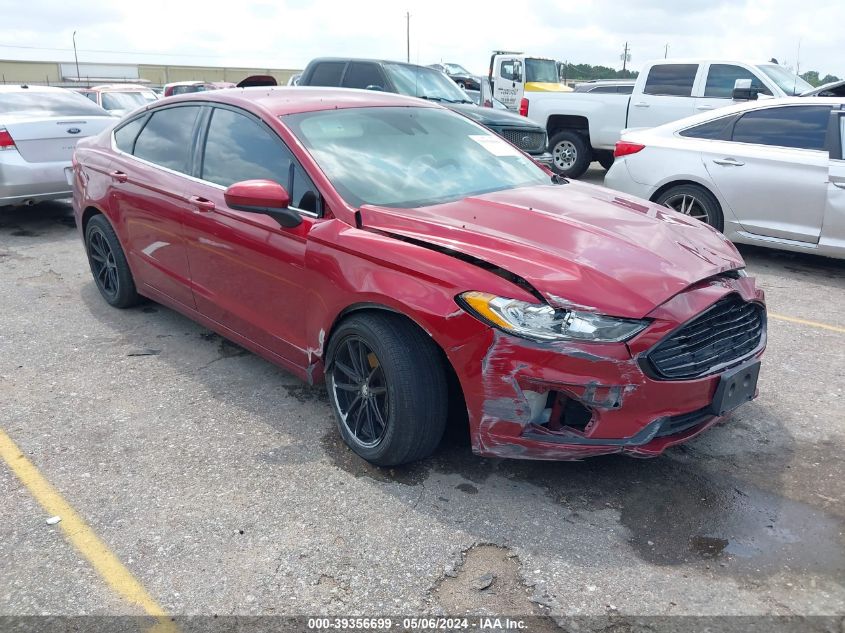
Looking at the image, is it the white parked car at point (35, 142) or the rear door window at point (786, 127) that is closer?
the rear door window at point (786, 127)

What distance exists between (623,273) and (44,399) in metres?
3.20

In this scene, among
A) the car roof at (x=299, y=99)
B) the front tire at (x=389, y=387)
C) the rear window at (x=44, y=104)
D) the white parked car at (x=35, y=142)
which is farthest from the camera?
the rear window at (x=44, y=104)

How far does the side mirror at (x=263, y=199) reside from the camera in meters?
3.30

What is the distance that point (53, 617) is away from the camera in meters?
2.41

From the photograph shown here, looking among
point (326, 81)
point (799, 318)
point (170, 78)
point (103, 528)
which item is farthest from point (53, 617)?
point (170, 78)

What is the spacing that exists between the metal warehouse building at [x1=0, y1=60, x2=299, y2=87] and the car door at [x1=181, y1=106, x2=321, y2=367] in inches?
2338

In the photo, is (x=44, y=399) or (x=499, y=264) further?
(x=44, y=399)

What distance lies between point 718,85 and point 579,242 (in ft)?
28.4

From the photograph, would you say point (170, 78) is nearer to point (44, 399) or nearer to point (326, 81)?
point (326, 81)

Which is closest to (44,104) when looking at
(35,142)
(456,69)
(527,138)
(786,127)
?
(35,142)

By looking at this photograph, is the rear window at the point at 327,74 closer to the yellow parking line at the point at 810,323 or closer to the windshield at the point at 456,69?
the yellow parking line at the point at 810,323

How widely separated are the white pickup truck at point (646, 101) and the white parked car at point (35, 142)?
273 inches

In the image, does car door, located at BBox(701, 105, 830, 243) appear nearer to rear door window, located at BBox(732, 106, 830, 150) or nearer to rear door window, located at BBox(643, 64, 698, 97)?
rear door window, located at BBox(732, 106, 830, 150)

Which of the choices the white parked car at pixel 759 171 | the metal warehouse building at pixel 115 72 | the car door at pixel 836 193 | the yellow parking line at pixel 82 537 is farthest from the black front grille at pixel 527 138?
the metal warehouse building at pixel 115 72
